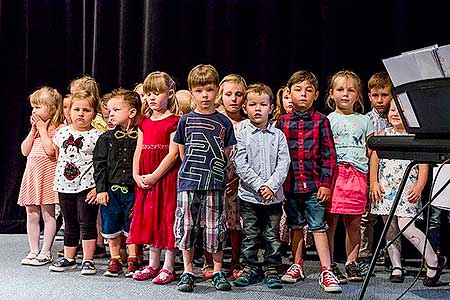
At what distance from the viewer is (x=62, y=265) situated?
3.47 meters

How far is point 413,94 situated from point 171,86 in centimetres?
191

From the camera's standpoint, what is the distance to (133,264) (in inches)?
135

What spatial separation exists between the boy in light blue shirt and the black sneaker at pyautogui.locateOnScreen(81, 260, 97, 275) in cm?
78

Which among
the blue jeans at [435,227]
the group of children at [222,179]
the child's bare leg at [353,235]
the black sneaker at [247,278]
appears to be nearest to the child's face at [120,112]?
the group of children at [222,179]

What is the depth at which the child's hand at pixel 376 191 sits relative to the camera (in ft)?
11.2

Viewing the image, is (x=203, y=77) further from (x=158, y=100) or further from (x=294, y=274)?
(x=294, y=274)

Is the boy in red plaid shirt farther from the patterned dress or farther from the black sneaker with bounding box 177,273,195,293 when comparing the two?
the black sneaker with bounding box 177,273,195,293

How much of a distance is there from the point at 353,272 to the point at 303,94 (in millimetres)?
941

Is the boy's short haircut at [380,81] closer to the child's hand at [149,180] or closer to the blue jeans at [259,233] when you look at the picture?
the blue jeans at [259,233]

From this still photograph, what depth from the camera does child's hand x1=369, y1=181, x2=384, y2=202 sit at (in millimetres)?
3414

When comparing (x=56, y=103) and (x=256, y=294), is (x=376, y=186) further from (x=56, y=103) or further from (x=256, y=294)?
(x=56, y=103)

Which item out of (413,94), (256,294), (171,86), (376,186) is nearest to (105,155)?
(171,86)

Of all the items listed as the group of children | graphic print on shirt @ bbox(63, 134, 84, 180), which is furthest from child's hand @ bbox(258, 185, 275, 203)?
graphic print on shirt @ bbox(63, 134, 84, 180)

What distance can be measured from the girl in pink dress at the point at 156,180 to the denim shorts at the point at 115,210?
4.8 inches
